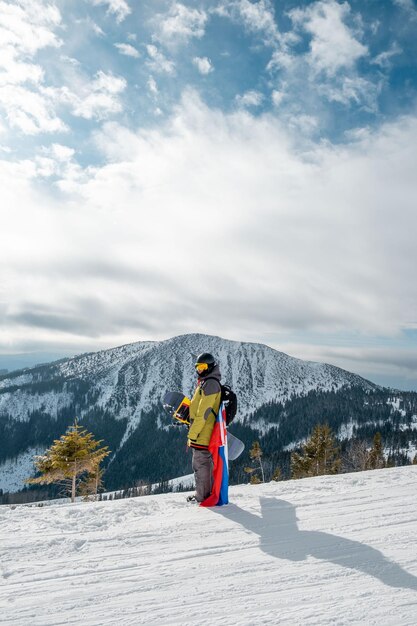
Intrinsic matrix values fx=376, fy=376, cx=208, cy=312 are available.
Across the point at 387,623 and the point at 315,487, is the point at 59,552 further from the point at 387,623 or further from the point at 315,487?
the point at 315,487

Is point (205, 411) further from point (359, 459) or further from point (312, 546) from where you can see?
point (359, 459)

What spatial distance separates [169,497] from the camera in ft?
21.5

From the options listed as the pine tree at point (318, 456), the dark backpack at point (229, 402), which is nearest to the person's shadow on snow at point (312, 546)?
the dark backpack at point (229, 402)

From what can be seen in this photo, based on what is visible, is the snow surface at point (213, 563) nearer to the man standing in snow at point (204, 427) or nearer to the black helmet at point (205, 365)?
the man standing in snow at point (204, 427)

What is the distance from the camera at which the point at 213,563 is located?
148 inches

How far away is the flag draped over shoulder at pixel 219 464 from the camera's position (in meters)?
6.04

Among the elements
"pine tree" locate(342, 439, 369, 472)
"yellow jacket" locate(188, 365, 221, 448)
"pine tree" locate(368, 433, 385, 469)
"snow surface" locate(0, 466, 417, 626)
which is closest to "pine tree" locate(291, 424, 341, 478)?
"pine tree" locate(342, 439, 369, 472)

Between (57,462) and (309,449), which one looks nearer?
(57,462)

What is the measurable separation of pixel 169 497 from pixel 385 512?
11.3ft

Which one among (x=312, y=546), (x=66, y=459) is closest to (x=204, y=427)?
(x=312, y=546)

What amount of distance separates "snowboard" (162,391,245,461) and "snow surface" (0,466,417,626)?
954 millimetres

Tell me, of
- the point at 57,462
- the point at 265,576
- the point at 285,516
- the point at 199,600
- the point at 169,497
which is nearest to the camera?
the point at 199,600

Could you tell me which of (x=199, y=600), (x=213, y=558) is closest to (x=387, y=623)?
(x=199, y=600)

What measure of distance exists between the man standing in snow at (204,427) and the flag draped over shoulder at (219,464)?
0.29 feet
